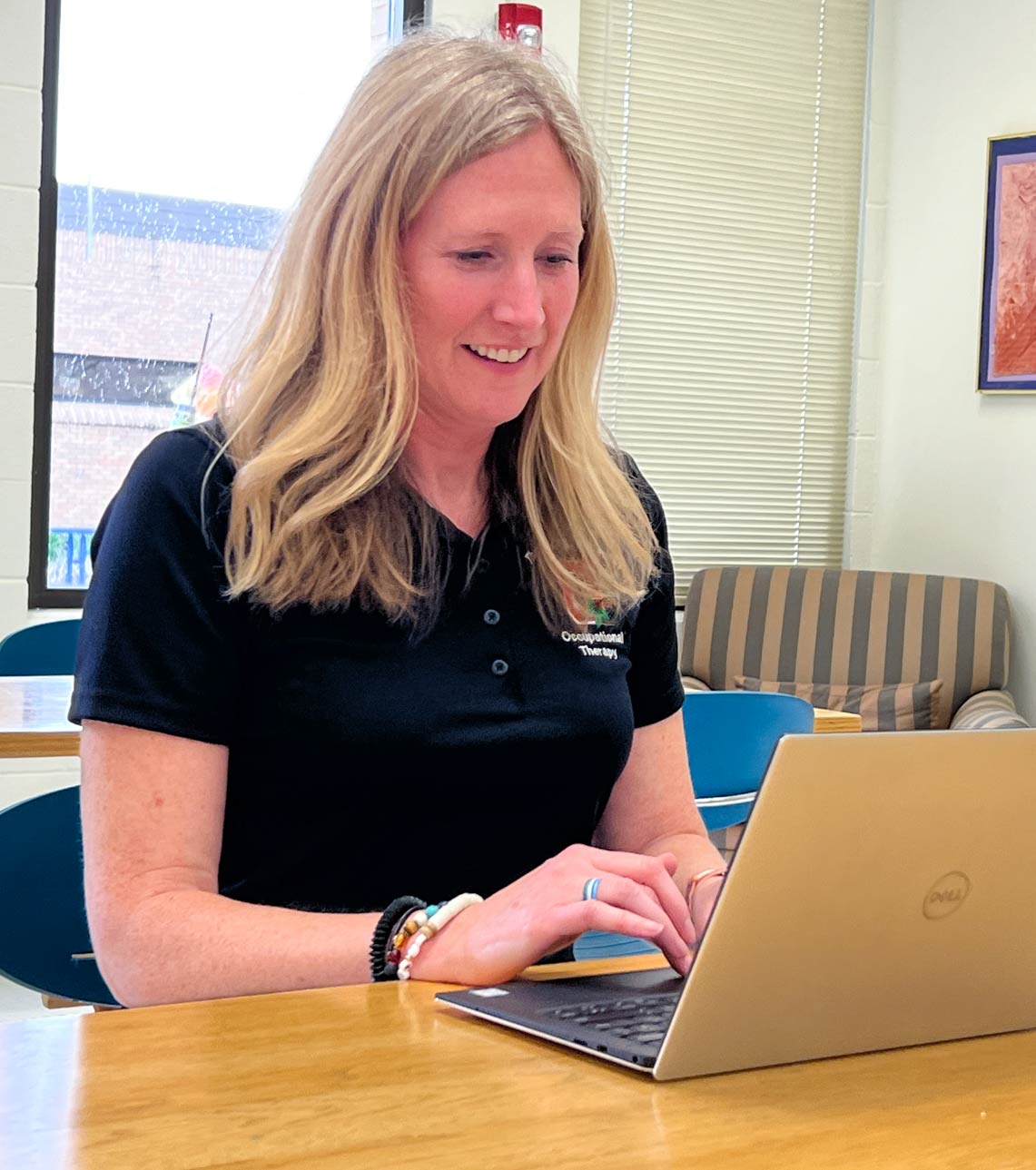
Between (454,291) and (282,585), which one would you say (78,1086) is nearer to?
(282,585)

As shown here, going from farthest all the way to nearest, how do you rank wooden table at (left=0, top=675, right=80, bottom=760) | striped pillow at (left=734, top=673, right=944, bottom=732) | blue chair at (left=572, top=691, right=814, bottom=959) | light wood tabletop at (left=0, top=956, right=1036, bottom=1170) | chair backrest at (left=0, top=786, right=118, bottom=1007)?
striped pillow at (left=734, top=673, right=944, bottom=732)
blue chair at (left=572, top=691, right=814, bottom=959)
wooden table at (left=0, top=675, right=80, bottom=760)
chair backrest at (left=0, top=786, right=118, bottom=1007)
light wood tabletop at (left=0, top=956, right=1036, bottom=1170)

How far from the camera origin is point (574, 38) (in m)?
4.28

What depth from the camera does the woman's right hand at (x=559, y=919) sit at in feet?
3.40

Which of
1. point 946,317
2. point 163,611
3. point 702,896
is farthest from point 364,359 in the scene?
point 946,317

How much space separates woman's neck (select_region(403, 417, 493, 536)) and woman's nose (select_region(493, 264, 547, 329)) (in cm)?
15

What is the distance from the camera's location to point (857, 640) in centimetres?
437

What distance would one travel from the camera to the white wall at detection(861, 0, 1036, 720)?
441 cm

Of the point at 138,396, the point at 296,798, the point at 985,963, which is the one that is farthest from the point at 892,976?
the point at 138,396

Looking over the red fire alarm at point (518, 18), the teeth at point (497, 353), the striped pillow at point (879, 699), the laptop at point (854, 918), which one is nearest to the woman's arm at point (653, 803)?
the teeth at point (497, 353)

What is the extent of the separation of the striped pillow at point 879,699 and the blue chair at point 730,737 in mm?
1860

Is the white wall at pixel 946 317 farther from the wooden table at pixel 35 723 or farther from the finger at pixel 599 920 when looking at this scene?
the finger at pixel 599 920

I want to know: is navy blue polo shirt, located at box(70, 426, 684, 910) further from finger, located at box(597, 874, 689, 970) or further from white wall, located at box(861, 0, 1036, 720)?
white wall, located at box(861, 0, 1036, 720)

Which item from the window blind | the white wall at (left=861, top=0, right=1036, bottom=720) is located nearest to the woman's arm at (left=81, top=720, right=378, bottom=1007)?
the window blind

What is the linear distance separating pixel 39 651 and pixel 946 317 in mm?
2893
